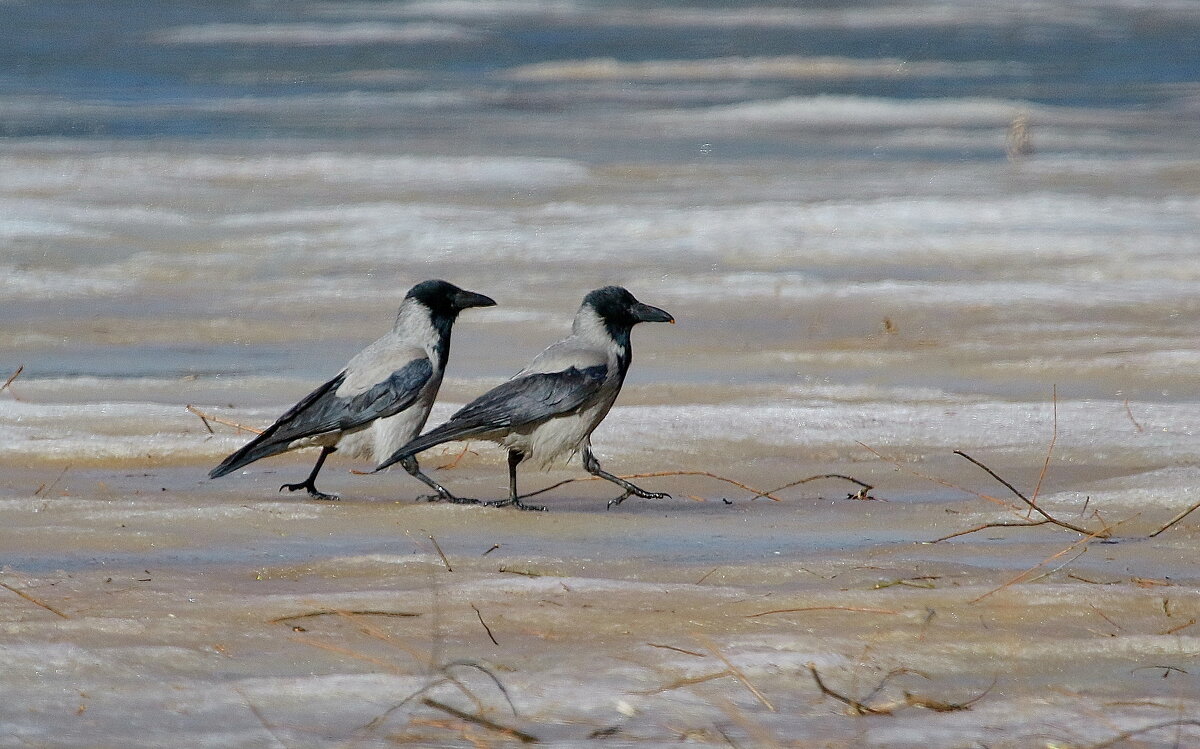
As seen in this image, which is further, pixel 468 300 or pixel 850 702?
pixel 468 300

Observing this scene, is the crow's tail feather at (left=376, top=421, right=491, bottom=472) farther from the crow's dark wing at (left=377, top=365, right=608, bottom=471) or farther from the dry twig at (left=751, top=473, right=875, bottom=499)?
the dry twig at (left=751, top=473, right=875, bottom=499)

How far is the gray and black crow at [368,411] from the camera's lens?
6.66 m

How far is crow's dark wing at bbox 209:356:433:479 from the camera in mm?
6660

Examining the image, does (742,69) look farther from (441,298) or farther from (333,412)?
(333,412)

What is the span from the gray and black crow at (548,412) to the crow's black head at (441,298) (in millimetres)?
475

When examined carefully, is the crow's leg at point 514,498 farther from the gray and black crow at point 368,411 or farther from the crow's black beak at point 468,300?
the crow's black beak at point 468,300

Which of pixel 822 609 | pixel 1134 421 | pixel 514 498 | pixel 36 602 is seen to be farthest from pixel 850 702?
pixel 1134 421

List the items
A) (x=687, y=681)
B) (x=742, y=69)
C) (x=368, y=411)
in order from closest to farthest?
(x=687, y=681) → (x=368, y=411) → (x=742, y=69)

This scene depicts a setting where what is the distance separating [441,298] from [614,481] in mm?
1054

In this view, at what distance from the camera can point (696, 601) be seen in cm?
486

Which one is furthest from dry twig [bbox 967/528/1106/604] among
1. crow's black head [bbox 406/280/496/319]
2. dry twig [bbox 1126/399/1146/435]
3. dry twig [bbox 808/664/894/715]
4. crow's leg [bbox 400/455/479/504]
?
crow's black head [bbox 406/280/496/319]

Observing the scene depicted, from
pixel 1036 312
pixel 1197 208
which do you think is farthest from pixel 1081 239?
pixel 1036 312

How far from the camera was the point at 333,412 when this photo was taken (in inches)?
265

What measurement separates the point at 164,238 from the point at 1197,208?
7165 millimetres
